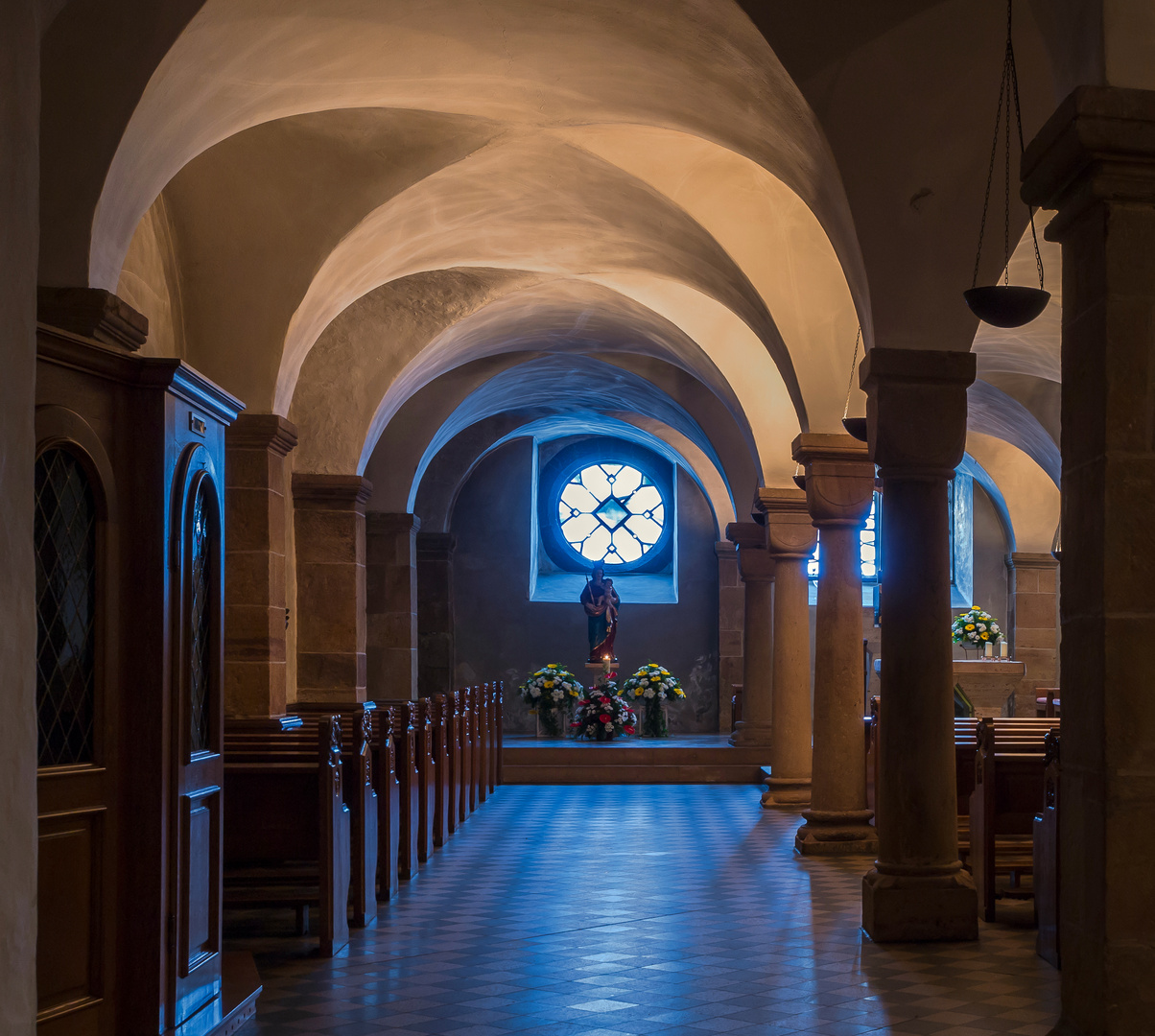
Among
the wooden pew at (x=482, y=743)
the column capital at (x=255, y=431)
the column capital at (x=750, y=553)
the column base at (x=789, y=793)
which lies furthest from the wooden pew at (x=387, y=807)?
the column capital at (x=750, y=553)

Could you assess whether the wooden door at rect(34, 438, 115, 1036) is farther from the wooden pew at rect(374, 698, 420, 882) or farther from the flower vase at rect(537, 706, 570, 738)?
the flower vase at rect(537, 706, 570, 738)

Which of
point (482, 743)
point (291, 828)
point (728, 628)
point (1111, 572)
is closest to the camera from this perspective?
point (1111, 572)

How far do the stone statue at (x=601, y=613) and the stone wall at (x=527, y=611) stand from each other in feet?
5.71

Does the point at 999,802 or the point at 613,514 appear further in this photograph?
the point at 613,514

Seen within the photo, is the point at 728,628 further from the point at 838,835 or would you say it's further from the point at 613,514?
the point at 838,835

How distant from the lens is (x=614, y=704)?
16.4 m

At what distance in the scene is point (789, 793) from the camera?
1178 cm

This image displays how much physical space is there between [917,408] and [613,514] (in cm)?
1561

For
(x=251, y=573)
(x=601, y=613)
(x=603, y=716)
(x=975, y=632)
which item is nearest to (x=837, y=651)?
(x=251, y=573)

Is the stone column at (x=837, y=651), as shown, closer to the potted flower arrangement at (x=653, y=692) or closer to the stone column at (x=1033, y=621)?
the potted flower arrangement at (x=653, y=692)

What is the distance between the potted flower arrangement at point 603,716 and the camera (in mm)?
16312

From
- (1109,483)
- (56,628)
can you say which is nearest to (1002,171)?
(1109,483)

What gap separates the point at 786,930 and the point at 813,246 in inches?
184

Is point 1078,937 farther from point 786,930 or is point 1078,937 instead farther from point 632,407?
point 632,407
